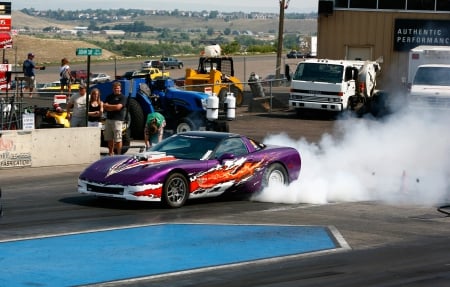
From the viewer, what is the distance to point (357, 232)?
14.3 meters

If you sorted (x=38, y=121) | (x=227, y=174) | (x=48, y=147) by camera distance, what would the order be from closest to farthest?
(x=227, y=174)
(x=48, y=147)
(x=38, y=121)

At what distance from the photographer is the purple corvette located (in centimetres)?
1535

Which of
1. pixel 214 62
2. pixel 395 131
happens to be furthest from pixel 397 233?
pixel 214 62

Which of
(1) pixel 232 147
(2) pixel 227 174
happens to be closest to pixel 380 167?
(1) pixel 232 147

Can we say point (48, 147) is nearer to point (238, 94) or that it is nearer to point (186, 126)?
point (186, 126)

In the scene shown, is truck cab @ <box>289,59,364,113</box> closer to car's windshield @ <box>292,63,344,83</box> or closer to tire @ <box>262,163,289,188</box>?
car's windshield @ <box>292,63,344,83</box>

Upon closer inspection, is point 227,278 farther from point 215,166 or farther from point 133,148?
point 133,148

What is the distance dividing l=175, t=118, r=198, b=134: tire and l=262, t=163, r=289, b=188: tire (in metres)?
9.48

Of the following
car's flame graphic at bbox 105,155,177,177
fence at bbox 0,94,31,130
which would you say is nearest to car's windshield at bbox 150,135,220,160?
car's flame graphic at bbox 105,155,177,177

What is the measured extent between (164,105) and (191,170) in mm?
11796

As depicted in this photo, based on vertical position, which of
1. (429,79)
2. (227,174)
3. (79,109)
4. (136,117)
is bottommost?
(227,174)

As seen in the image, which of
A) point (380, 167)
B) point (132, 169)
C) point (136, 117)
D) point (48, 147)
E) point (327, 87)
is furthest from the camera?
point (327, 87)

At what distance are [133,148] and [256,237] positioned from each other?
37.0ft

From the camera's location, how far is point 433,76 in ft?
108
